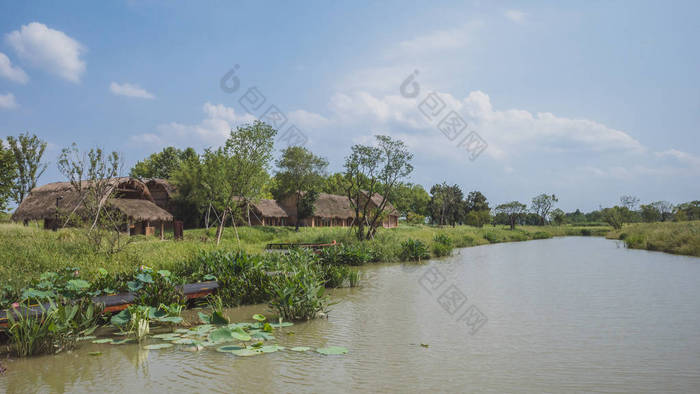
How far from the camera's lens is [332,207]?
137ft

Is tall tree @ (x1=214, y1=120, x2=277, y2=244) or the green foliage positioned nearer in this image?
the green foliage

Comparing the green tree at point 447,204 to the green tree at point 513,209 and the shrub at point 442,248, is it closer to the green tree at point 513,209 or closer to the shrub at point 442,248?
the green tree at point 513,209

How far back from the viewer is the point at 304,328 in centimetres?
698

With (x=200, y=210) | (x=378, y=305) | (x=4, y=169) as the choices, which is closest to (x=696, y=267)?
(x=378, y=305)

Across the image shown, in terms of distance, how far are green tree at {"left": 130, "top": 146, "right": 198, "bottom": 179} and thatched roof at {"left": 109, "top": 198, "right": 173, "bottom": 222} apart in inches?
696

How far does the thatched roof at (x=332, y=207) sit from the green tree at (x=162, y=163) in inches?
591

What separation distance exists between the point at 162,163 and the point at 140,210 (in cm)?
2114

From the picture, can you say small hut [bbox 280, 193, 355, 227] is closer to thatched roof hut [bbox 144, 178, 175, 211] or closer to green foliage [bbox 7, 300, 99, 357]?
thatched roof hut [bbox 144, 178, 175, 211]

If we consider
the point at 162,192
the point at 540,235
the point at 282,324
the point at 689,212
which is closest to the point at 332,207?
the point at 162,192

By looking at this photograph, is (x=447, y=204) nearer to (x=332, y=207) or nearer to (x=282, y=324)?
(x=332, y=207)

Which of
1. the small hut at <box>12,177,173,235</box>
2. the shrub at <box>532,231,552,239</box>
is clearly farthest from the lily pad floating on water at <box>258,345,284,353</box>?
the shrub at <box>532,231,552,239</box>

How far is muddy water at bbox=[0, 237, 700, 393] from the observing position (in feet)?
15.3

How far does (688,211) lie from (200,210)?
57214 mm

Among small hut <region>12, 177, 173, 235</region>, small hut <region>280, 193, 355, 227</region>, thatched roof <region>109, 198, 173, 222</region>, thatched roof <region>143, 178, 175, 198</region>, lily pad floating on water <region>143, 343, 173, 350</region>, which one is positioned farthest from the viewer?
small hut <region>280, 193, 355, 227</region>
